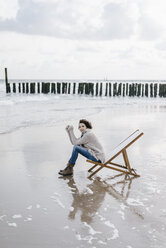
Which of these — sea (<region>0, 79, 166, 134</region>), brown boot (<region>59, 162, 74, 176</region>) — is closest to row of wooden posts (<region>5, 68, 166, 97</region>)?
sea (<region>0, 79, 166, 134</region>)

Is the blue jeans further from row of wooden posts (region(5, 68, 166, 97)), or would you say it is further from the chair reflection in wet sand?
row of wooden posts (region(5, 68, 166, 97))

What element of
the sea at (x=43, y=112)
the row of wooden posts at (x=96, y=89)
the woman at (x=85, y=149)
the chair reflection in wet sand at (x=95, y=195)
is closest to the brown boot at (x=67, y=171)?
the woman at (x=85, y=149)

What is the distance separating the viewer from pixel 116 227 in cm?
315

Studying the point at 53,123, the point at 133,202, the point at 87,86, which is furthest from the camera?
the point at 87,86

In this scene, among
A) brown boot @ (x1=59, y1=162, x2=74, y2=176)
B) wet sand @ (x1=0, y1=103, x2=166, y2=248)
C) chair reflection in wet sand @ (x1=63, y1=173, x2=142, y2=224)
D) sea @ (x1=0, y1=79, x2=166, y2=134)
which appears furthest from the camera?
sea @ (x1=0, y1=79, x2=166, y2=134)

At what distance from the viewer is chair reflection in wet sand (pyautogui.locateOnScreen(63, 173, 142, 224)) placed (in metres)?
3.54

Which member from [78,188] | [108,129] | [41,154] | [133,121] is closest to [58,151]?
[41,154]

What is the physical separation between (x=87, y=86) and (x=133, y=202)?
88.3 feet

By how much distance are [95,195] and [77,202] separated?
34 cm

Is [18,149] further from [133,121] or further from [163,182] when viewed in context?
[133,121]

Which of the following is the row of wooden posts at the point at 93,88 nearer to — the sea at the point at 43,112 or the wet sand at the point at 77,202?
the sea at the point at 43,112

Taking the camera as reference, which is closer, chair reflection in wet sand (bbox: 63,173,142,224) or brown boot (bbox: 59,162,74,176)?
chair reflection in wet sand (bbox: 63,173,142,224)

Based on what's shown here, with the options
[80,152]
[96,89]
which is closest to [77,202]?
[80,152]

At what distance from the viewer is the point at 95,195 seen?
4.10 m
